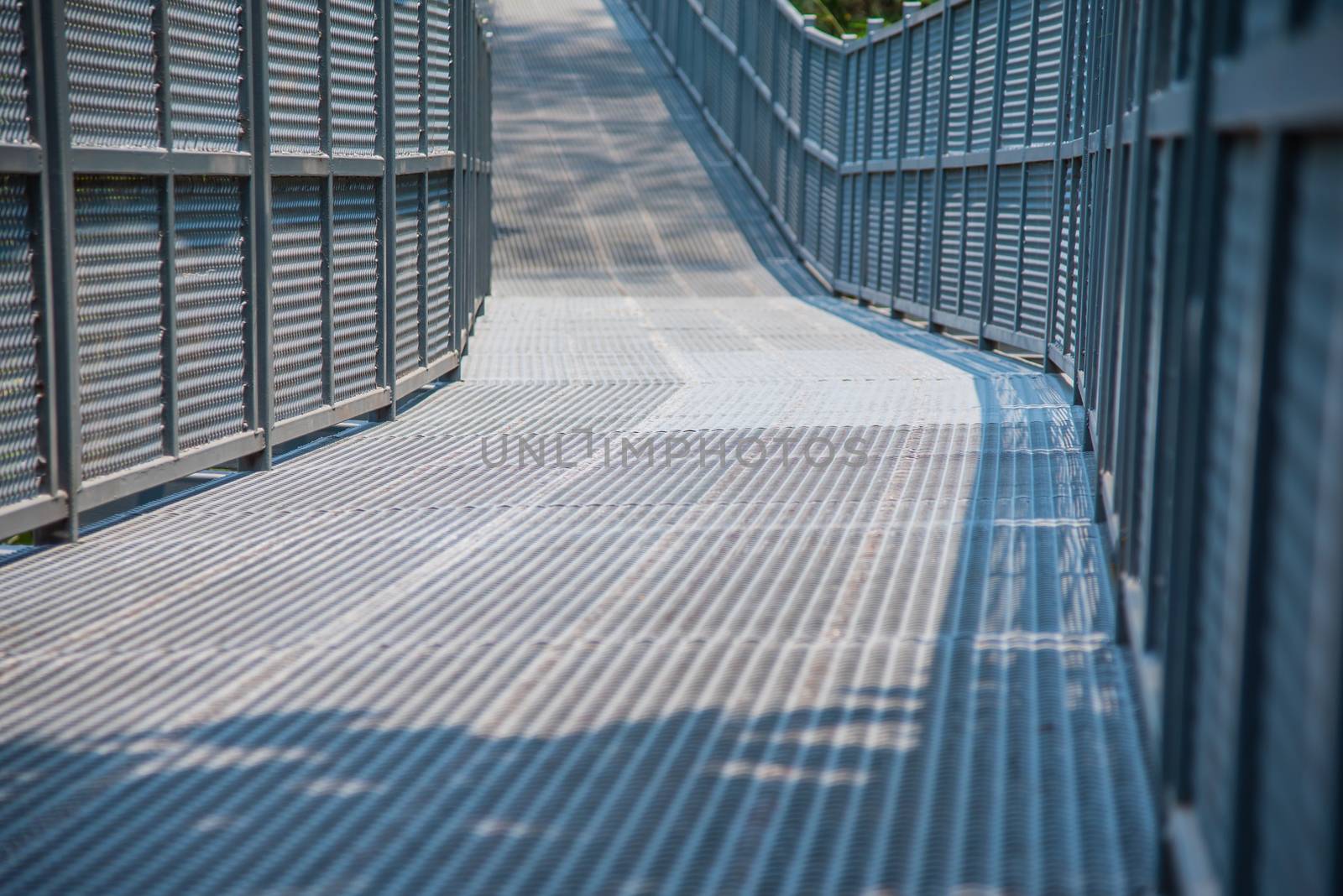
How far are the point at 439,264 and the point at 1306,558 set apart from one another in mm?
8264

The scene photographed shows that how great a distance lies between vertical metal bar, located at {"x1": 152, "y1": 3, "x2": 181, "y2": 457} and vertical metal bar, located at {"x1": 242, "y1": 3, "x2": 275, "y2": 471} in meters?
0.65

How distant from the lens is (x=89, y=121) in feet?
17.1

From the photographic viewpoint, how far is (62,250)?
16.6 ft

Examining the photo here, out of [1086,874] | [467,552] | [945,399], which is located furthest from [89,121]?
[945,399]

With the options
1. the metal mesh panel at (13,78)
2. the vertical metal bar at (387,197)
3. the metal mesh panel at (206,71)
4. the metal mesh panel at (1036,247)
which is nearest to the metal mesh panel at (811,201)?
the metal mesh panel at (1036,247)

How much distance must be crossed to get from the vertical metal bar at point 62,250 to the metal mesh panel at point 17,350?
10 centimetres

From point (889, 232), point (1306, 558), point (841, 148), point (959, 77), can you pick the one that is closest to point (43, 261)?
point (1306, 558)

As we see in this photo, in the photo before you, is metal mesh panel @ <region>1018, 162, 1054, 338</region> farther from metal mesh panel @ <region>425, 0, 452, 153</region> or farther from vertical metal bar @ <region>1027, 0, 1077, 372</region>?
metal mesh panel @ <region>425, 0, 452, 153</region>

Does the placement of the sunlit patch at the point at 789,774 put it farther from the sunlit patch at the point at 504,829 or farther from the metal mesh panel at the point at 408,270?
Answer: the metal mesh panel at the point at 408,270

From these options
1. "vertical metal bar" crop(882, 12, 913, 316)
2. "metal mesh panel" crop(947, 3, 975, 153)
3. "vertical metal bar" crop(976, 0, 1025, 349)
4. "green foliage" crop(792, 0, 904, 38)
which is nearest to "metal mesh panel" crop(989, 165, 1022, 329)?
"vertical metal bar" crop(976, 0, 1025, 349)

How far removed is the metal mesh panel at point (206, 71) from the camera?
584cm

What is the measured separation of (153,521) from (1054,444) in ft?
12.5

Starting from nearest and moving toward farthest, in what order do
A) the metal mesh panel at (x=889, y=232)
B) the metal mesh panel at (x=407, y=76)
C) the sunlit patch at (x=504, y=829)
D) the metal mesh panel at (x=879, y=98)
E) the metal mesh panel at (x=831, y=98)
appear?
the sunlit patch at (x=504, y=829), the metal mesh panel at (x=407, y=76), the metal mesh panel at (x=889, y=232), the metal mesh panel at (x=879, y=98), the metal mesh panel at (x=831, y=98)

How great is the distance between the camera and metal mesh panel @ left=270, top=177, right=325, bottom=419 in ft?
22.4
